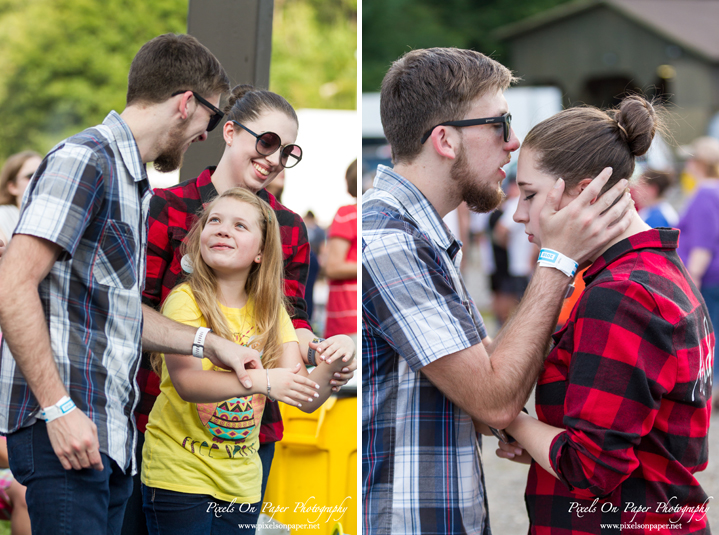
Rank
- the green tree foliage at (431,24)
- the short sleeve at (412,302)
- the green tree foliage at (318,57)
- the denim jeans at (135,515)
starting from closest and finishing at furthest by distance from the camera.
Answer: the short sleeve at (412,302), the denim jeans at (135,515), the green tree foliage at (318,57), the green tree foliage at (431,24)

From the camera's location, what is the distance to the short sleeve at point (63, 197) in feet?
4.88

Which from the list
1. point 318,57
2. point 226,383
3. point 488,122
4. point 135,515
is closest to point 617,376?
point 488,122

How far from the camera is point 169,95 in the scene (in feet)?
5.93

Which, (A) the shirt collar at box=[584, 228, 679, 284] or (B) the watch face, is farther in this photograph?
(B) the watch face

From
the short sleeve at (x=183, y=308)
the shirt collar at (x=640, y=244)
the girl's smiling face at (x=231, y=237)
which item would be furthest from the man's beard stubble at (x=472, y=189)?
the short sleeve at (x=183, y=308)

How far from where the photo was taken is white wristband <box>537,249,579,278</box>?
167 cm

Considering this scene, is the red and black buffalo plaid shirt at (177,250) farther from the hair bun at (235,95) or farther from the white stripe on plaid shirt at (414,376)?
the white stripe on plaid shirt at (414,376)

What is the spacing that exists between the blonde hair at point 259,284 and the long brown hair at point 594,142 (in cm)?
76

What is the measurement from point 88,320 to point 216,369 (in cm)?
36

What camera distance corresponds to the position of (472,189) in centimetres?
190

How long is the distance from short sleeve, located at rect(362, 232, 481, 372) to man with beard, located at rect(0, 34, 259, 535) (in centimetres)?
37

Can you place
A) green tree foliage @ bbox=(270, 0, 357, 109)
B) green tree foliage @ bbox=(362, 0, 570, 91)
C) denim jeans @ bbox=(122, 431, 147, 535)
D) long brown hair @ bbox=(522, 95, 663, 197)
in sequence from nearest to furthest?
long brown hair @ bbox=(522, 95, 663, 197) → denim jeans @ bbox=(122, 431, 147, 535) → green tree foliage @ bbox=(270, 0, 357, 109) → green tree foliage @ bbox=(362, 0, 570, 91)

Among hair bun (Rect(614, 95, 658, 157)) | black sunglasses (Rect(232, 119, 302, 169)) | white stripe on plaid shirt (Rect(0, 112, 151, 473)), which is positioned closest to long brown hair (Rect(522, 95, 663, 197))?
hair bun (Rect(614, 95, 658, 157))

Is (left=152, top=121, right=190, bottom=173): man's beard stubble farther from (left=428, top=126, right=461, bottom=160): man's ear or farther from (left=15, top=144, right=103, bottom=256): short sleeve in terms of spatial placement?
(left=428, top=126, right=461, bottom=160): man's ear
